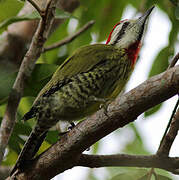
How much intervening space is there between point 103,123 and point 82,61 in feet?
3.20

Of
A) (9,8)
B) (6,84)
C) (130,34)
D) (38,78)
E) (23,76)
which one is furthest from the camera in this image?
(130,34)

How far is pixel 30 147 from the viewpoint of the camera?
2.46 m

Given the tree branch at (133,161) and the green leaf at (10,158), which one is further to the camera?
the green leaf at (10,158)

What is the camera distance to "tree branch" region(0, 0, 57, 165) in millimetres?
2413

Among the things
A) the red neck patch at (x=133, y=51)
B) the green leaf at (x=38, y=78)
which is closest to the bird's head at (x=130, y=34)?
the red neck patch at (x=133, y=51)

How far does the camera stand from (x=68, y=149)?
206cm

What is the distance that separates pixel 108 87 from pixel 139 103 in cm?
90

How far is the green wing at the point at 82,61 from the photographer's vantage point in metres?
2.67

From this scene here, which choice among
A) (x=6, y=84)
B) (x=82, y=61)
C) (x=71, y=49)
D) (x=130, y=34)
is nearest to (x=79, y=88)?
(x=82, y=61)

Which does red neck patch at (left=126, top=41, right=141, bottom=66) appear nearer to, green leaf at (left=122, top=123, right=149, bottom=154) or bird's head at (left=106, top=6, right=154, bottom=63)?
bird's head at (left=106, top=6, right=154, bottom=63)

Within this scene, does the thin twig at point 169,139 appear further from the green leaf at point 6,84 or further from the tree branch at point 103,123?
the green leaf at point 6,84

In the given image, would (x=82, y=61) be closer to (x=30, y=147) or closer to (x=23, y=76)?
(x=23, y=76)

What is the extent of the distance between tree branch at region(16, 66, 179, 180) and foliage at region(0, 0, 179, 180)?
1.26 ft

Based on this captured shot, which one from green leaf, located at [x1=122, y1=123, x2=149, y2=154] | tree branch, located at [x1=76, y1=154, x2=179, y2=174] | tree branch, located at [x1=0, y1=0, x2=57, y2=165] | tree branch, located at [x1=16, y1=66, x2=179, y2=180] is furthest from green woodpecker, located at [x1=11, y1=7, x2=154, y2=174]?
green leaf, located at [x1=122, y1=123, x2=149, y2=154]
